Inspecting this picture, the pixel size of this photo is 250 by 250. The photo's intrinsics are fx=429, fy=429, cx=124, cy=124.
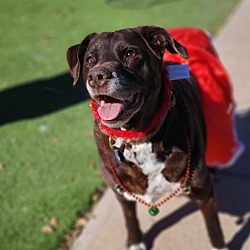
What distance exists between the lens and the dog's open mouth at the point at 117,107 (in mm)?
2301

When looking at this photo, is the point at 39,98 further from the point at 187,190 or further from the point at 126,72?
the point at 126,72

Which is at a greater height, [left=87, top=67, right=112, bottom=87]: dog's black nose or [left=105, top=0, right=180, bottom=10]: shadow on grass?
[left=87, top=67, right=112, bottom=87]: dog's black nose

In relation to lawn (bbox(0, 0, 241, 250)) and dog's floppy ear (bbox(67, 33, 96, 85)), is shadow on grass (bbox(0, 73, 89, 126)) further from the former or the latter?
dog's floppy ear (bbox(67, 33, 96, 85))

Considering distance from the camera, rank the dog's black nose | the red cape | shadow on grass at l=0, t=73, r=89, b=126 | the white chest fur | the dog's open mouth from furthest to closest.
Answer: shadow on grass at l=0, t=73, r=89, b=126 < the red cape < the white chest fur < the dog's open mouth < the dog's black nose

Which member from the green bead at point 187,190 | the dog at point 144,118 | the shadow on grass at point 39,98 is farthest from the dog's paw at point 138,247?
the shadow on grass at point 39,98

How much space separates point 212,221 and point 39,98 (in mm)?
3101

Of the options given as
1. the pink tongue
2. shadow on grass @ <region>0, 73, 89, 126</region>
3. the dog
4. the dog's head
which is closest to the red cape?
the dog

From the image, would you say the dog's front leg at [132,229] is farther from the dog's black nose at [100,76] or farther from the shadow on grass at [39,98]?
the shadow on grass at [39,98]

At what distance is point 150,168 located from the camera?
267cm

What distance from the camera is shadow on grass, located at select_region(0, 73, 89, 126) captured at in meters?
5.13

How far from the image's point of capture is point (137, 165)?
2672 mm

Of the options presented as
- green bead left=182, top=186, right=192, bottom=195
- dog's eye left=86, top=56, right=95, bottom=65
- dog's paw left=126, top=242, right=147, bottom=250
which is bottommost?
dog's paw left=126, top=242, right=147, bottom=250

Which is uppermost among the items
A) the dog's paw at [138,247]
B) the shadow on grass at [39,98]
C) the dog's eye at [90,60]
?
the dog's eye at [90,60]

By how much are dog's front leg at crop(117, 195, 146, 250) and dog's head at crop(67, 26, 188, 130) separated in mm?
925
